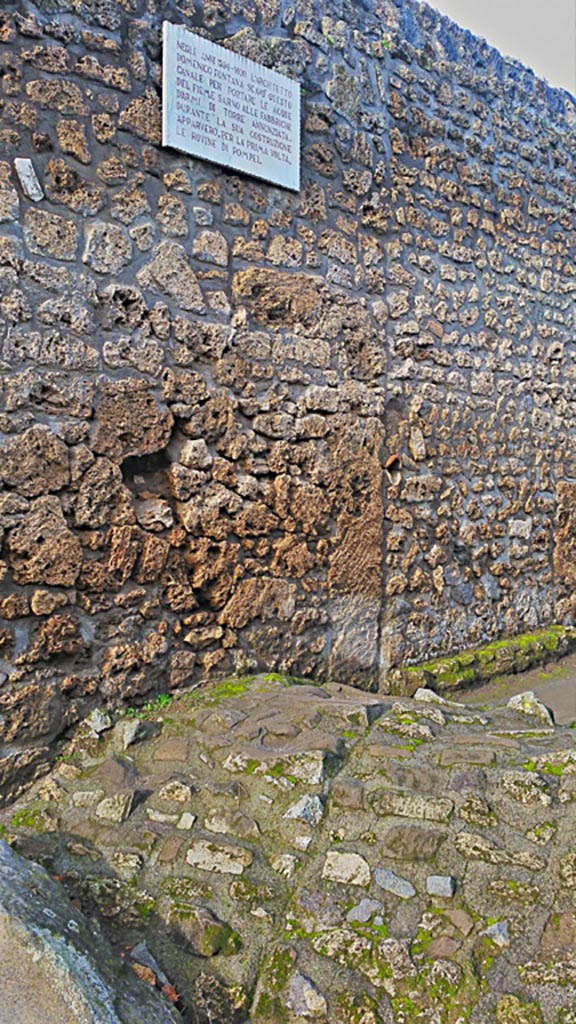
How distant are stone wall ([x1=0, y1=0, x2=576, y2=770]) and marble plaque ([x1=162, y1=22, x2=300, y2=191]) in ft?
0.26

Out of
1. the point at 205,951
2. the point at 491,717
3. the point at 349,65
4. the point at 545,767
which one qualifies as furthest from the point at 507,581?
the point at 205,951

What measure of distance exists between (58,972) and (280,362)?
2800mm

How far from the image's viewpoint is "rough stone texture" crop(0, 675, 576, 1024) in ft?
7.41

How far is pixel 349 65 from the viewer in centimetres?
452

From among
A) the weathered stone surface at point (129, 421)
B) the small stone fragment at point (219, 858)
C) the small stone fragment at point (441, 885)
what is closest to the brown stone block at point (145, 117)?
the weathered stone surface at point (129, 421)

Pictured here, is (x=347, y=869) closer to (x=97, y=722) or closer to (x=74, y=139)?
(x=97, y=722)

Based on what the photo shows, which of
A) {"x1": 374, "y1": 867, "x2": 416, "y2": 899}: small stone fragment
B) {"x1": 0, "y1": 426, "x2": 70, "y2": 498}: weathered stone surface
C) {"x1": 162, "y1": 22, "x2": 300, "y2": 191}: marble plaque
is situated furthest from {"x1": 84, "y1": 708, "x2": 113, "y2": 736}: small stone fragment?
{"x1": 162, "y1": 22, "x2": 300, "y2": 191}: marble plaque

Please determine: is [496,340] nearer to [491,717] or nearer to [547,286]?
[547,286]

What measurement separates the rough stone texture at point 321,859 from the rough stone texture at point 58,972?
0.57ft

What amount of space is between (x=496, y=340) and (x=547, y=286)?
74cm

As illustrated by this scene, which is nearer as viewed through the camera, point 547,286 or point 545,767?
point 545,767

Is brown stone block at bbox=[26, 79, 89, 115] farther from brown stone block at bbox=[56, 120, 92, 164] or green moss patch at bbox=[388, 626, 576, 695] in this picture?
green moss patch at bbox=[388, 626, 576, 695]

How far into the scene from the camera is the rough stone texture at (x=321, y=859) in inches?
88.9

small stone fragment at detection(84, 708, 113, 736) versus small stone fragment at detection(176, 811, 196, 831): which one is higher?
small stone fragment at detection(84, 708, 113, 736)
